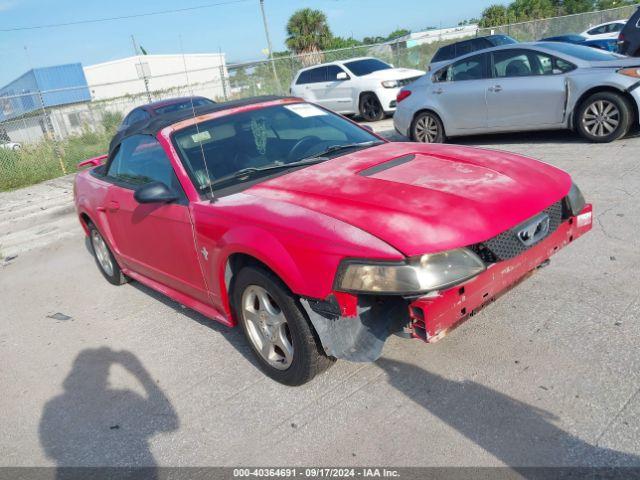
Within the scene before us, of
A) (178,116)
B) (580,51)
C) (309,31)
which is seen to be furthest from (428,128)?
(309,31)

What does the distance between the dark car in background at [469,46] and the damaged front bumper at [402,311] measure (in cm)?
1360

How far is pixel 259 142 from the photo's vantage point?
12.7 feet

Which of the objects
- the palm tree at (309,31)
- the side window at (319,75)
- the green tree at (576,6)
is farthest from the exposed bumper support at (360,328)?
the green tree at (576,6)

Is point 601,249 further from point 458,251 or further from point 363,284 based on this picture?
point 363,284

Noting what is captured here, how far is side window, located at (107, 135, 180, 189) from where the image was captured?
12.6 feet

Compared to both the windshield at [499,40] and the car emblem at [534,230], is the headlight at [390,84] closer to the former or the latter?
the windshield at [499,40]

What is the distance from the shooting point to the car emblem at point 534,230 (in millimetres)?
2794

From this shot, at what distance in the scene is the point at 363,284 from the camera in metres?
2.50

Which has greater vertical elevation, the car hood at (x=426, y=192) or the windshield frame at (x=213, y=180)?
the windshield frame at (x=213, y=180)

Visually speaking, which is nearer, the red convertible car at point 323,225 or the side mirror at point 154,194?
the red convertible car at point 323,225

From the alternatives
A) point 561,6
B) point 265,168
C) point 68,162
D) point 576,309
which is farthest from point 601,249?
point 561,6

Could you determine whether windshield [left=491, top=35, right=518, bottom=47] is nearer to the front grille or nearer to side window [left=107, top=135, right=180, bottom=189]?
side window [left=107, top=135, right=180, bottom=189]

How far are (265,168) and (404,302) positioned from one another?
4.88 feet

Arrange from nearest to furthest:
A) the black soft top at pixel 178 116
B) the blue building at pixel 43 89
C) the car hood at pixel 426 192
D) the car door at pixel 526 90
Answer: the car hood at pixel 426 192 < the black soft top at pixel 178 116 < the car door at pixel 526 90 < the blue building at pixel 43 89
